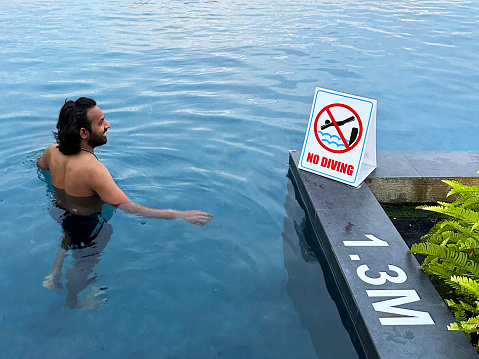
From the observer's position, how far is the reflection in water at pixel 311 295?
3.86m

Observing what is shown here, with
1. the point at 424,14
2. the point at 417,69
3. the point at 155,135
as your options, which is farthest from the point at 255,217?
the point at 424,14

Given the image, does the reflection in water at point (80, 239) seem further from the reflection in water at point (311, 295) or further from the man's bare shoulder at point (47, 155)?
the reflection in water at point (311, 295)

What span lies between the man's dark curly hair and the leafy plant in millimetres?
3001

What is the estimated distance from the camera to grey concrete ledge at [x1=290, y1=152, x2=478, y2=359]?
332 cm

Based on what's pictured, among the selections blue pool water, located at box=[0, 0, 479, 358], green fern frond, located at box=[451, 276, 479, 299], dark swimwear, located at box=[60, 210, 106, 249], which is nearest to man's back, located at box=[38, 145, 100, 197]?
dark swimwear, located at box=[60, 210, 106, 249]

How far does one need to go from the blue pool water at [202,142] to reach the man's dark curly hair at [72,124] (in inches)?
38.0

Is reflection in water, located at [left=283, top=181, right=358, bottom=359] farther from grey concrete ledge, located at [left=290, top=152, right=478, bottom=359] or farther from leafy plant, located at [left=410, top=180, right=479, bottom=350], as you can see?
leafy plant, located at [left=410, top=180, right=479, bottom=350]

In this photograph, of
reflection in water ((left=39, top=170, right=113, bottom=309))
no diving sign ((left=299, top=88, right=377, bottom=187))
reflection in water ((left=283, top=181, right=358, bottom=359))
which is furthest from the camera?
no diving sign ((left=299, top=88, right=377, bottom=187))

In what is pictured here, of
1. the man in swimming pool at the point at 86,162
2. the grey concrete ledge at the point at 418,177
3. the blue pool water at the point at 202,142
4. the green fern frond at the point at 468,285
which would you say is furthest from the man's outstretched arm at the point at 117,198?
the green fern frond at the point at 468,285

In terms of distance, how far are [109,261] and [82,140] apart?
1.13m

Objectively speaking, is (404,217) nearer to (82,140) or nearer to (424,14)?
(82,140)

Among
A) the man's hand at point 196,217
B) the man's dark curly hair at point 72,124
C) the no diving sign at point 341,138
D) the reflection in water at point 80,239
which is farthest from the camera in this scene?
the no diving sign at point 341,138

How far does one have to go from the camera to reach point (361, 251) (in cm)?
424

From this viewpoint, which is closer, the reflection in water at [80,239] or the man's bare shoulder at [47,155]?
the reflection in water at [80,239]
